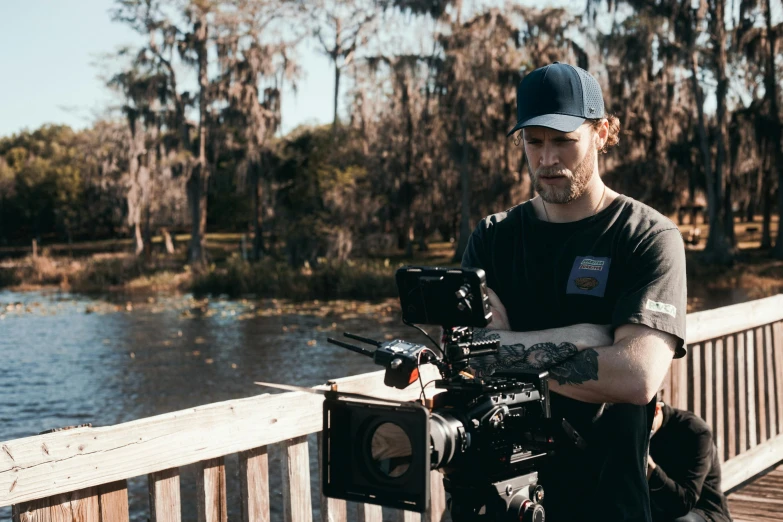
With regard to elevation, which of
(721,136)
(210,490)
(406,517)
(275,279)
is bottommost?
(275,279)

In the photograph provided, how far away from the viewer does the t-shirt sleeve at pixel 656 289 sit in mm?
2072

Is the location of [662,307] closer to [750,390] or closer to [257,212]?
[750,390]

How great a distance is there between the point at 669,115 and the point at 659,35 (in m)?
2.70

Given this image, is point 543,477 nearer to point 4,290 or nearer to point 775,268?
point 775,268

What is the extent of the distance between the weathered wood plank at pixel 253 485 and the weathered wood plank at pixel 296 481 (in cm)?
7

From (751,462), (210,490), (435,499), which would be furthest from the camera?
(751,462)

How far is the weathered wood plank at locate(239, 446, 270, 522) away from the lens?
2709 millimetres

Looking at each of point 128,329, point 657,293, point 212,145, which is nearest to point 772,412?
point 657,293

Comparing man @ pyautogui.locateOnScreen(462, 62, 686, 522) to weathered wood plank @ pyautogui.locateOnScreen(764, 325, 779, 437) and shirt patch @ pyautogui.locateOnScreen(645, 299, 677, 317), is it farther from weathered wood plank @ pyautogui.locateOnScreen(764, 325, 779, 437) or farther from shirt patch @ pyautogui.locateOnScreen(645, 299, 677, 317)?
weathered wood plank @ pyautogui.locateOnScreen(764, 325, 779, 437)

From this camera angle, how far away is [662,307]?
2.09 metres

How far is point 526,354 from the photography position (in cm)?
217

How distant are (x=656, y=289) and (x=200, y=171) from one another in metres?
37.9

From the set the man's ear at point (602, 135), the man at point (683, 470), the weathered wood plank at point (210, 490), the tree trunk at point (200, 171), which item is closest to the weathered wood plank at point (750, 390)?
the man at point (683, 470)

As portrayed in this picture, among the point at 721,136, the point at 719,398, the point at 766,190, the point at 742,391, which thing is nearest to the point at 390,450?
the point at 719,398
